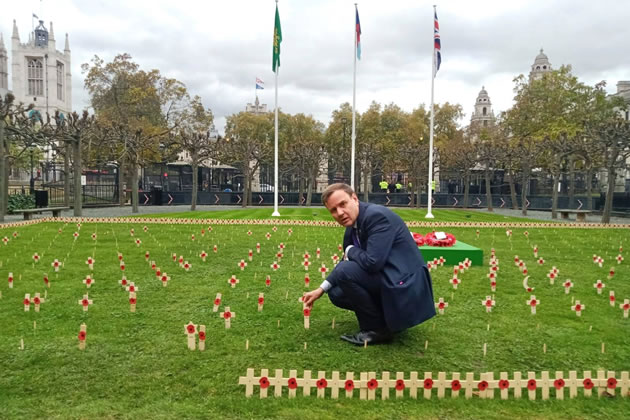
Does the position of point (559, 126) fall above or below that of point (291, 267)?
above

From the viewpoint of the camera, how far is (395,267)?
4539 mm

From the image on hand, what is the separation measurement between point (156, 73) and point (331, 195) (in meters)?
43.2

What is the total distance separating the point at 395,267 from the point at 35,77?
13845 centimetres

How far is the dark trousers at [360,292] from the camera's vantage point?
463 cm

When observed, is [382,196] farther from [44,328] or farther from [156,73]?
[44,328]

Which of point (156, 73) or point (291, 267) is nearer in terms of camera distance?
point (291, 267)

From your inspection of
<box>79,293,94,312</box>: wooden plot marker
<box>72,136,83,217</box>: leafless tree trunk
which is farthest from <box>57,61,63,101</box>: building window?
<box>79,293,94,312</box>: wooden plot marker

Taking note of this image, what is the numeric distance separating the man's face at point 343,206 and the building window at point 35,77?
136 meters

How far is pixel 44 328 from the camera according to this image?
542cm

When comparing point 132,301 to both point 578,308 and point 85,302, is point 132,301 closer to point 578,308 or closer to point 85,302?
point 85,302

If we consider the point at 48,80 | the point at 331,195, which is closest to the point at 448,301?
the point at 331,195

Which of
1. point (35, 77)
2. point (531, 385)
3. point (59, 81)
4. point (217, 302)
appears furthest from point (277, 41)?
point (59, 81)

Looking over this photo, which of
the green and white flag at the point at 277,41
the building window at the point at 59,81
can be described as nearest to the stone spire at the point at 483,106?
the building window at the point at 59,81

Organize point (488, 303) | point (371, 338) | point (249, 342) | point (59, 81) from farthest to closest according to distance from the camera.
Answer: point (59, 81)
point (488, 303)
point (249, 342)
point (371, 338)
